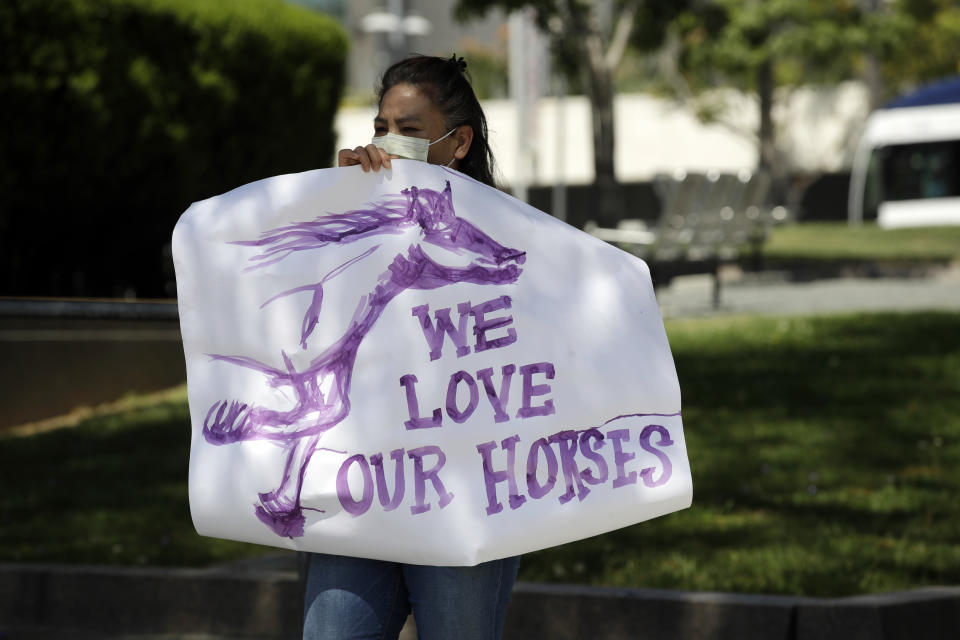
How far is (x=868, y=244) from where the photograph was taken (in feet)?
89.1

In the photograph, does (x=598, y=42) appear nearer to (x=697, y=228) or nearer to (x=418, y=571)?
(x=697, y=228)

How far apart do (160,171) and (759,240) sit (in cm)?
705

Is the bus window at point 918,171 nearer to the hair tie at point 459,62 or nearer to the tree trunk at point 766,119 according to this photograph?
the tree trunk at point 766,119

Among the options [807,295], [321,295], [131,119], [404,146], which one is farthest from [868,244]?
[321,295]

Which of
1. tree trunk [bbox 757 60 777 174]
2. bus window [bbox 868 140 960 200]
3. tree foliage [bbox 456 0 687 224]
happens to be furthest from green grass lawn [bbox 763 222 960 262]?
tree trunk [bbox 757 60 777 174]

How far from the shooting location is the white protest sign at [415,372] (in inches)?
108

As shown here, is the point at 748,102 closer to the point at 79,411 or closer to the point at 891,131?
the point at 891,131

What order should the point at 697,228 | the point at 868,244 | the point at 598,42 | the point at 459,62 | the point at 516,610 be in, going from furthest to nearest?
1. the point at 868,244
2. the point at 598,42
3. the point at 697,228
4. the point at 516,610
5. the point at 459,62

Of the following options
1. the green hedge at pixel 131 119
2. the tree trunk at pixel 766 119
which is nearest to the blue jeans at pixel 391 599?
the green hedge at pixel 131 119

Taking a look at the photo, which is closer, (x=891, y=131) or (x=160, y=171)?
(x=160, y=171)

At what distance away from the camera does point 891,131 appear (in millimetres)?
36969

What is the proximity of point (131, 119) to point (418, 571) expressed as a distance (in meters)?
14.2

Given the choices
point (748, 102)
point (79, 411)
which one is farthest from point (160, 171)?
point (748, 102)

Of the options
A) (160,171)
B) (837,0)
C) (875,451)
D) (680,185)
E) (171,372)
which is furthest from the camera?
(837,0)
